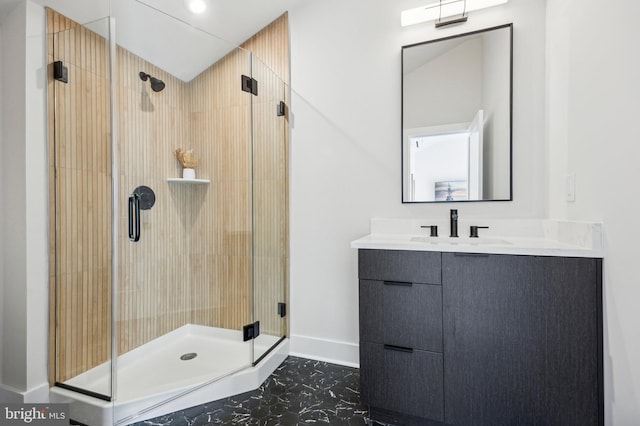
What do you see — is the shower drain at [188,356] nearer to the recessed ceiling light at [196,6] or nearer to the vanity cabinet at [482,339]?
the vanity cabinet at [482,339]

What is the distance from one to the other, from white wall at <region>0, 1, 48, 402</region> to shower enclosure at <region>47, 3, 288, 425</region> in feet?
0.17

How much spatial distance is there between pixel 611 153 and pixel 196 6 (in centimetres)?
245

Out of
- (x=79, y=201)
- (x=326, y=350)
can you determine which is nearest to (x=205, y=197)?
(x=79, y=201)

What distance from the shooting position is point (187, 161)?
2.27 metres

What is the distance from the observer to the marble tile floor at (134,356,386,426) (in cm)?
155

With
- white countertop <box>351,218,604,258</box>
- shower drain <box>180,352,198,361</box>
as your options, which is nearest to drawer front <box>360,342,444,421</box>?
white countertop <box>351,218,604,258</box>

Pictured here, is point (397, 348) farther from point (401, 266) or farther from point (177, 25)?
point (177, 25)

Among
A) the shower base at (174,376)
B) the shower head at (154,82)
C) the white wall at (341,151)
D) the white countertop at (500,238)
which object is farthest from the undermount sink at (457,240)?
the shower head at (154,82)

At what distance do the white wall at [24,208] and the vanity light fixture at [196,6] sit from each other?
802mm

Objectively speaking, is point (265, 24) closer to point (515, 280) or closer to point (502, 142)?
point (502, 142)

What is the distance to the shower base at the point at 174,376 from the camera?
1518 mm

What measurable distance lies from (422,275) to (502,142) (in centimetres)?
102

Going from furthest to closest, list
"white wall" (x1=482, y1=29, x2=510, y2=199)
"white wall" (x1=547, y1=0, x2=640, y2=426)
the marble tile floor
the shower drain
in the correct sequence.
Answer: the shower drain
"white wall" (x1=482, y1=29, x2=510, y2=199)
the marble tile floor
"white wall" (x1=547, y1=0, x2=640, y2=426)
